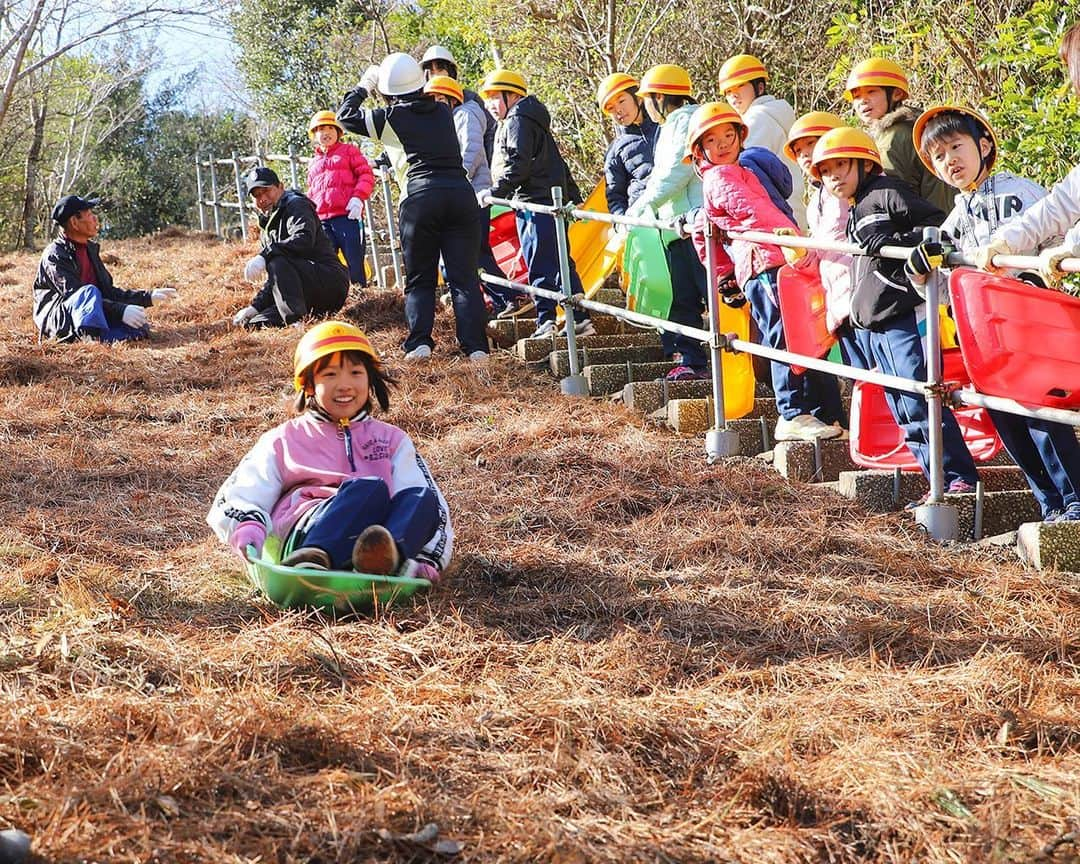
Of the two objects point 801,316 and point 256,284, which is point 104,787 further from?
point 256,284

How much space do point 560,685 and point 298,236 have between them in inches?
267

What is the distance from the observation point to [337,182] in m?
11.1

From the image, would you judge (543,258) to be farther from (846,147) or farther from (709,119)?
(846,147)

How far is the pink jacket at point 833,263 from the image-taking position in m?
5.30

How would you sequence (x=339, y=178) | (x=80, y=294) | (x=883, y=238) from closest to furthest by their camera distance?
(x=883, y=238), (x=80, y=294), (x=339, y=178)

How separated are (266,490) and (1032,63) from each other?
16.8 feet

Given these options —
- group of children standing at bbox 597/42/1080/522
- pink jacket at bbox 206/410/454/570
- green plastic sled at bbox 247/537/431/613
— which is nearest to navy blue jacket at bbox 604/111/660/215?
group of children standing at bbox 597/42/1080/522

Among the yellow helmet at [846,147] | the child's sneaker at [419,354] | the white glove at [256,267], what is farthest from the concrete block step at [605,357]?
the yellow helmet at [846,147]

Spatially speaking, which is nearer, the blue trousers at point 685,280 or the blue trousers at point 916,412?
the blue trousers at point 916,412

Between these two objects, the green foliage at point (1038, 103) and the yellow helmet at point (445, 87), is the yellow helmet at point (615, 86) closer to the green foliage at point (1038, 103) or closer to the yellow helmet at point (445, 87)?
the yellow helmet at point (445, 87)

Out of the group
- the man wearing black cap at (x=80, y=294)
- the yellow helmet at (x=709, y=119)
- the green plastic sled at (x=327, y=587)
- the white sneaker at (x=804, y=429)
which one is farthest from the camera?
the man wearing black cap at (x=80, y=294)

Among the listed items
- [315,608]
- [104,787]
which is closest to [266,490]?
[315,608]

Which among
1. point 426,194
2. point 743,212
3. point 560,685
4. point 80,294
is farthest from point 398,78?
point 560,685

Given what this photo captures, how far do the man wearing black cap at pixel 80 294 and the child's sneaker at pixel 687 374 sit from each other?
454cm
